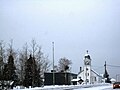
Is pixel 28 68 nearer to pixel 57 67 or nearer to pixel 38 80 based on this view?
pixel 38 80

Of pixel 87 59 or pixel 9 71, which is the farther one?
pixel 87 59

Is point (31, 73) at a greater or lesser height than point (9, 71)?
lesser

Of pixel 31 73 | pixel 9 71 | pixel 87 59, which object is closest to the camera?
pixel 9 71

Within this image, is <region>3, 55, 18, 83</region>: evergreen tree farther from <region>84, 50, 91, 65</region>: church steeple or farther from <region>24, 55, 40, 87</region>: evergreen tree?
<region>84, 50, 91, 65</region>: church steeple

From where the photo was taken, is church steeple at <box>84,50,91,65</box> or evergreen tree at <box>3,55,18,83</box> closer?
evergreen tree at <box>3,55,18,83</box>

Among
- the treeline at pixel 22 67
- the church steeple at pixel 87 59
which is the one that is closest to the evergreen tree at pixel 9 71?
the treeline at pixel 22 67

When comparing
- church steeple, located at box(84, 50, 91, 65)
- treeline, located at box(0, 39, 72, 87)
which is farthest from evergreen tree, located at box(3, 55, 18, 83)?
church steeple, located at box(84, 50, 91, 65)

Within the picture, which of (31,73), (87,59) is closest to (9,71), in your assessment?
(31,73)

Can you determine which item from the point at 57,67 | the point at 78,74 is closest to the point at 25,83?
the point at 57,67

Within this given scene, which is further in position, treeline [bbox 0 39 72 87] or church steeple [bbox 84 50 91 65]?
church steeple [bbox 84 50 91 65]

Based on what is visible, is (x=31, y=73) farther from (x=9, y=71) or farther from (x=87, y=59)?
(x=87, y=59)

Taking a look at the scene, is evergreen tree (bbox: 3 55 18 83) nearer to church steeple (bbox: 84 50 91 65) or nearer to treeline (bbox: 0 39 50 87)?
treeline (bbox: 0 39 50 87)

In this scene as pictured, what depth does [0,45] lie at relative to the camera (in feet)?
209

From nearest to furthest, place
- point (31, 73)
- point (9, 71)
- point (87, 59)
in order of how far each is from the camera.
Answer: point (9, 71)
point (31, 73)
point (87, 59)
